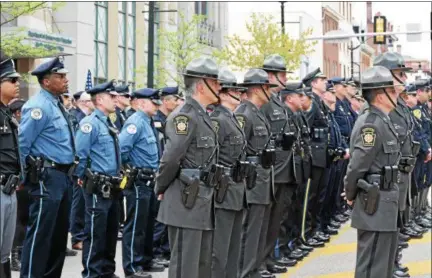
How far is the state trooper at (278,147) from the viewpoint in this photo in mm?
9492

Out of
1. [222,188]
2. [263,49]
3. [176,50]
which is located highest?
[263,49]

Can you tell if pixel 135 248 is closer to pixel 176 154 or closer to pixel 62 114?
pixel 62 114

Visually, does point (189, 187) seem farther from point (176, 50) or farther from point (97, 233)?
point (176, 50)

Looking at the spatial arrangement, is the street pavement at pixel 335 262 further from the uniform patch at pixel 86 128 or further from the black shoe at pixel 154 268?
the uniform patch at pixel 86 128

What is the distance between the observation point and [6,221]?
6.45m

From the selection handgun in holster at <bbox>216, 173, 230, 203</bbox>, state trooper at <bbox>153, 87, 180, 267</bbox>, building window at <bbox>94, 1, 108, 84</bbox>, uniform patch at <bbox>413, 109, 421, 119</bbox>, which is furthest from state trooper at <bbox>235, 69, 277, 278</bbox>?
building window at <bbox>94, 1, 108, 84</bbox>

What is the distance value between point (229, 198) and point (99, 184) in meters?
1.59

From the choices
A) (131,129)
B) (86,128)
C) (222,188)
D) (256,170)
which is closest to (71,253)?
(131,129)

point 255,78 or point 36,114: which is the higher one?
point 255,78

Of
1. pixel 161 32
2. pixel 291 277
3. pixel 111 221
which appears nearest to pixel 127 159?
pixel 111 221

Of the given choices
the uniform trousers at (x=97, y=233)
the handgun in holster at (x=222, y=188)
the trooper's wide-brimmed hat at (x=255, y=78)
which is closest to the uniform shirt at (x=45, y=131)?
the uniform trousers at (x=97, y=233)

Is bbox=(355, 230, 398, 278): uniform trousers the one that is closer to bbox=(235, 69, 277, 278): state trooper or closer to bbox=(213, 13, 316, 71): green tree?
bbox=(235, 69, 277, 278): state trooper

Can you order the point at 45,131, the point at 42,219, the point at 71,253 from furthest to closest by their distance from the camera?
the point at 71,253, the point at 45,131, the point at 42,219

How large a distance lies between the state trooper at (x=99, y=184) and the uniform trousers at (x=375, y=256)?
9.09 ft
